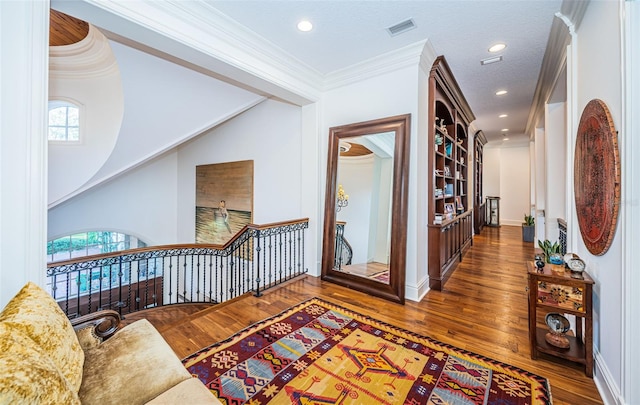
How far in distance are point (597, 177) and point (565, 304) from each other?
37.2 inches

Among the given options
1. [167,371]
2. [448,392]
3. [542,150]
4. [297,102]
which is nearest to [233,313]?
[167,371]

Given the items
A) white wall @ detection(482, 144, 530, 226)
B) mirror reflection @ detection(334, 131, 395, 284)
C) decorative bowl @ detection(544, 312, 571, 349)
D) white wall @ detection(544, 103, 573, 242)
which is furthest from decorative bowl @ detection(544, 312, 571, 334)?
white wall @ detection(482, 144, 530, 226)

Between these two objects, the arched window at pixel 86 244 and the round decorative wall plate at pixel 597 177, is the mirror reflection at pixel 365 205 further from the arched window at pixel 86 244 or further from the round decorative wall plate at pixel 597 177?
the arched window at pixel 86 244

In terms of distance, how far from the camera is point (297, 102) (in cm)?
380

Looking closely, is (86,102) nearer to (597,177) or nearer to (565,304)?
(597,177)

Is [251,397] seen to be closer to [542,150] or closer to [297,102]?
[297,102]

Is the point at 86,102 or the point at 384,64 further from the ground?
the point at 384,64

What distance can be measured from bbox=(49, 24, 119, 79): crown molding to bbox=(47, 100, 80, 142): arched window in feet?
1.76

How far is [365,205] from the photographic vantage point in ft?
11.3

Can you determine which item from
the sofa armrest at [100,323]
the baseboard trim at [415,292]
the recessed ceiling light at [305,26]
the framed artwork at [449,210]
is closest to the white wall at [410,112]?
the baseboard trim at [415,292]

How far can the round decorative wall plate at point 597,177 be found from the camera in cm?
149

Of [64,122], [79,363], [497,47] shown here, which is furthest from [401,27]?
[64,122]

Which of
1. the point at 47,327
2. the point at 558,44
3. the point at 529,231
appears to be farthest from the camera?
the point at 529,231

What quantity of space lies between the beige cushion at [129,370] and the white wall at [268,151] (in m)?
2.74
